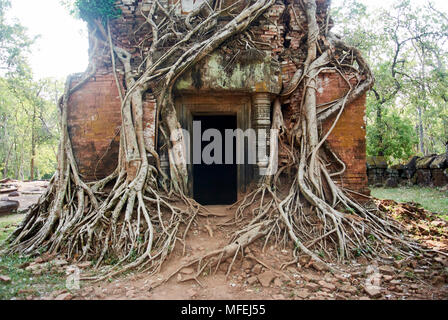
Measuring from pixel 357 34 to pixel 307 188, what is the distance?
923 centimetres

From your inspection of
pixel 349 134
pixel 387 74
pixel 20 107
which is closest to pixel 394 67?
pixel 387 74

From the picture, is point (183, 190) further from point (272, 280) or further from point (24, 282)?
point (24, 282)

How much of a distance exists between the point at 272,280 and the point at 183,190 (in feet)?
6.96

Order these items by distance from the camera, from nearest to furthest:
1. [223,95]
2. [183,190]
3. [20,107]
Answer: [183,190] < [223,95] < [20,107]

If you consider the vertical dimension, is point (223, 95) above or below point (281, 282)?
above

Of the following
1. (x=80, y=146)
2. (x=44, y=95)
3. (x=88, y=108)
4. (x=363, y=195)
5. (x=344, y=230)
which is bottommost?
(x=344, y=230)

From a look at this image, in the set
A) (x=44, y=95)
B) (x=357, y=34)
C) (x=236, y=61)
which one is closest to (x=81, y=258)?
(x=236, y=61)

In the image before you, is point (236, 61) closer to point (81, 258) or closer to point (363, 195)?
point (363, 195)

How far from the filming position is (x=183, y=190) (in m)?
4.58

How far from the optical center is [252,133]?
4844 millimetres

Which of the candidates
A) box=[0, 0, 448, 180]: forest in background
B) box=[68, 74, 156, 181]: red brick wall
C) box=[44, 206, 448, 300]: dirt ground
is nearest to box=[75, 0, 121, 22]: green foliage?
box=[68, 74, 156, 181]: red brick wall

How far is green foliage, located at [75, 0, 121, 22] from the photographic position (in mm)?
4906

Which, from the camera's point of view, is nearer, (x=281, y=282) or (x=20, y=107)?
(x=281, y=282)

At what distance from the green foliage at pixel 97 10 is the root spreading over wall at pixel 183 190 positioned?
17 cm
